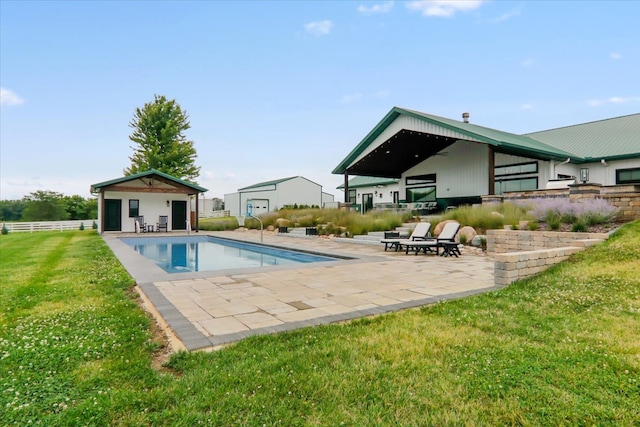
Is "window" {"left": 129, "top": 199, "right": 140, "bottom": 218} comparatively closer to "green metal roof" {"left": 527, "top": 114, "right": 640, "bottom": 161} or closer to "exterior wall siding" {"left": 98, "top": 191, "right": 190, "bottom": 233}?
"exterior wall siding" {"left": 98, "top": 191, "right": 190, "bottom": 233}

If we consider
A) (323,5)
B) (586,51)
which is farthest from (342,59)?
(586,51)

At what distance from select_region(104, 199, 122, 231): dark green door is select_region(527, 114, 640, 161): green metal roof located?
923 inches

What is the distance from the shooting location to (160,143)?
109 feet

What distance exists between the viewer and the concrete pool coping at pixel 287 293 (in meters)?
3.47

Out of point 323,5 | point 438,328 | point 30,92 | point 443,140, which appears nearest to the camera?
point 438,328

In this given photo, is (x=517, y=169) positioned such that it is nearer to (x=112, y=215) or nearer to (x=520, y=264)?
(x=520, y=264)

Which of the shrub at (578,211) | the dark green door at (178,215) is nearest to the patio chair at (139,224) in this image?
the dark green door at (178,215)

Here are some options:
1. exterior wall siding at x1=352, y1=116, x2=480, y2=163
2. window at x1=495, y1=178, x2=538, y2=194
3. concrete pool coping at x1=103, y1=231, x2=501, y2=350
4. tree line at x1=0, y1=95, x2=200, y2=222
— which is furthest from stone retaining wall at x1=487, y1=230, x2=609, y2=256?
tree line at x1=0, y1=95, x2=200, y2=222

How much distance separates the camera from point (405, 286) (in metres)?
5.27

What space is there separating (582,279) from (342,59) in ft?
42.9

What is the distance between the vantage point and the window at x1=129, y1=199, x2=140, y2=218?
20.7 m

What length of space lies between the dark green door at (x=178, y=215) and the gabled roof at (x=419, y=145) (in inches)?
374

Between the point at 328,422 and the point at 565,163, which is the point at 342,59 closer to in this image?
the point at 565,163

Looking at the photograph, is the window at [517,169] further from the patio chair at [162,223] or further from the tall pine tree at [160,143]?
the tall pine tree at [160,143]
